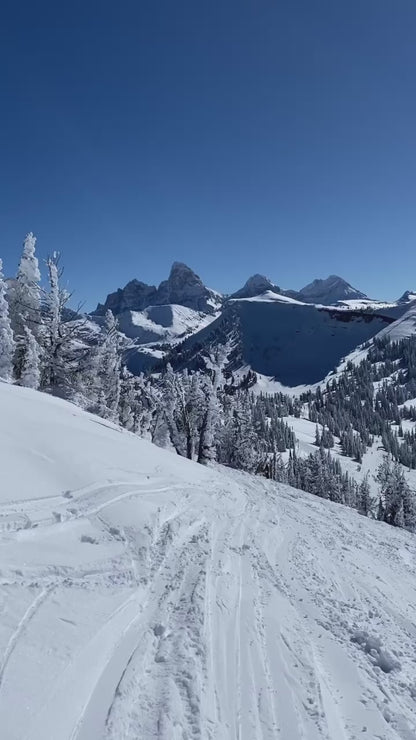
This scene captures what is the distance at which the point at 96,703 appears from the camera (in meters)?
4.85

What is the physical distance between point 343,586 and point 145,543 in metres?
5.87

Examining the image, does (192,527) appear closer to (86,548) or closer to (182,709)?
(86,548)

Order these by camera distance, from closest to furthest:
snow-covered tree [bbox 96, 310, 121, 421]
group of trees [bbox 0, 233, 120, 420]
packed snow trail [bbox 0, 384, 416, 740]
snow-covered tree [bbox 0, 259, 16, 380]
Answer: packed snow trail [bbox 0, 384, 416, 740] < group of trees [bbox 0, 233, 120, 420] < snow-covered tree [bbox 0, 259, 16, 380] < snow-covered tree [bbox 96, 310, 121, 421]

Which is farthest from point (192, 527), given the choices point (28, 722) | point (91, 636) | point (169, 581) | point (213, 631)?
point (28, 722)

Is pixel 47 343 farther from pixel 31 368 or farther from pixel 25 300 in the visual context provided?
pixel 25 300

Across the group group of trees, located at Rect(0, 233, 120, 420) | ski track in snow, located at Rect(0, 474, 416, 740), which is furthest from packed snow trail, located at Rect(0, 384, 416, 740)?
group of trees, located at Rect(0, 233, 120, 420)

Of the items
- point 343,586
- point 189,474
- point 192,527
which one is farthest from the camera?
point 189,474

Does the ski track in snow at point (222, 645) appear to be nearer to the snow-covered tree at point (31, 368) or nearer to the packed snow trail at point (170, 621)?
the packed snow trail at point (170, 621)

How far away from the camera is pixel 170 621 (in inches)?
278

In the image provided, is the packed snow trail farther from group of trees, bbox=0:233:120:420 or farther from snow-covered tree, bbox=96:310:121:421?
snow-covered tree, bbox=96:310:121:421

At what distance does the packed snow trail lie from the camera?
4938 mm

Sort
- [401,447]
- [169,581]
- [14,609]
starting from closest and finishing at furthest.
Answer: [14,609] → [169,581] → [401,447]

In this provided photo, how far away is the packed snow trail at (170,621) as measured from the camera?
16.2 ft

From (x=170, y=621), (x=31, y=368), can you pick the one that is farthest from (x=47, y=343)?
(x=170, y=621)
